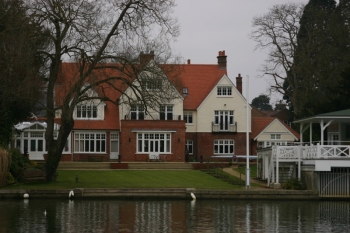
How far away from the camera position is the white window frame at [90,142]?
65500mm

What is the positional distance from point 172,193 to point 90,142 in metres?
27.7

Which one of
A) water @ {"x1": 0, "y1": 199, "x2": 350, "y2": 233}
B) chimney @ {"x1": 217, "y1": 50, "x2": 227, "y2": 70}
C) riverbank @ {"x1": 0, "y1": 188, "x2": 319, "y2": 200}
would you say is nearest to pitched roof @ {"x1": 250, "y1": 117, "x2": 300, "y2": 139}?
chimney @ {"x1": 217, "y1": 50, "x2": 227, "y2": 70}

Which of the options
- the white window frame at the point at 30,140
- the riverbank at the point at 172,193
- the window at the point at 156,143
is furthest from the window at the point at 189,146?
the riverbank at the point at 172,193

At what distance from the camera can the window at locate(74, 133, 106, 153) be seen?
65.5 meters

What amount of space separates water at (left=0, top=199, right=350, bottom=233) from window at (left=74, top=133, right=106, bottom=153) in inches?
1128

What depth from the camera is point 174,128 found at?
215 ft

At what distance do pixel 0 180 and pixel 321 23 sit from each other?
121 ft

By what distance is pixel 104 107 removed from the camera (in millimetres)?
67188

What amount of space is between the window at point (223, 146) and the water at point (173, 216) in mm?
30787

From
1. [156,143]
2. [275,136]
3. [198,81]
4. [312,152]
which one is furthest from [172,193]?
[198,81]

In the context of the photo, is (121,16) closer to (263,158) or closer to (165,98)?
(165,98)

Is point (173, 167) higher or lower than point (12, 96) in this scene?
lower

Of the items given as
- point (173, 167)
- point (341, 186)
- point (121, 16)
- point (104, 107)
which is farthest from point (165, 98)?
point (104, 107)

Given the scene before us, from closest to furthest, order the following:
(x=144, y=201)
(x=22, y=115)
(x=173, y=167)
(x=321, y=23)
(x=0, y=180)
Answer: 1. (x=144, y=201)
2. (x=0, y=180)
3. (x=22, y=115)
4. (x=173, y=167)
5. (x=321, y=23)
